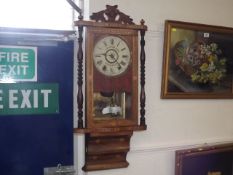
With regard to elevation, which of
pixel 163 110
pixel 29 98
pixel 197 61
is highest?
pixel 197 61

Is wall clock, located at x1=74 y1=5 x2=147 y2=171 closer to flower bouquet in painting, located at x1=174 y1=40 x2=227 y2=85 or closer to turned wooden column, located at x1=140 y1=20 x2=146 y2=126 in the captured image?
turned wooden column, located at x1=140 y1=20 x2=146 y2=126

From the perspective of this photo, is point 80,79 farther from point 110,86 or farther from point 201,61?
point 201,61

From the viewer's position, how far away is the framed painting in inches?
90.4

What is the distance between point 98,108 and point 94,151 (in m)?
0.27

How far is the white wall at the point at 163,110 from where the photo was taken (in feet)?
7.32

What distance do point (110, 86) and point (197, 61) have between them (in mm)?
760

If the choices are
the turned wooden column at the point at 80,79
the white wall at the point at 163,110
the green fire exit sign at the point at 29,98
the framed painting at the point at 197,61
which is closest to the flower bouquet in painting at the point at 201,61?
the framed painting at the point at 197,61

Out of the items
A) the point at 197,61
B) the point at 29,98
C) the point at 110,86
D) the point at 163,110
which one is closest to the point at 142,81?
the point at 110,86

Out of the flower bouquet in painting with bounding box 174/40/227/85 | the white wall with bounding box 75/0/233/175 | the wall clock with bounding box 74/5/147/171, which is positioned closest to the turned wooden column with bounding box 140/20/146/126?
the wall clock with bounding box 74/5/147/171

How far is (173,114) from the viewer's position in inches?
93.0

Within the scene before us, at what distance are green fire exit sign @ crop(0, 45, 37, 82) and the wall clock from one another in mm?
274

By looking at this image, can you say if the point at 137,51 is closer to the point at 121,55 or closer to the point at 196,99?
the point at 121,55

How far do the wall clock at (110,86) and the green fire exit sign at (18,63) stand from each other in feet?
0.90

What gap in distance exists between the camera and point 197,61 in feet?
7.86
